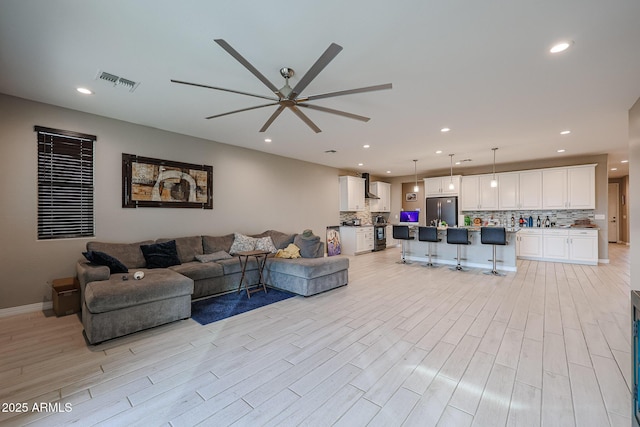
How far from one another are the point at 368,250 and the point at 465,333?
5833mm

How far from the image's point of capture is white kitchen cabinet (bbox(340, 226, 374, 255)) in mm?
8219

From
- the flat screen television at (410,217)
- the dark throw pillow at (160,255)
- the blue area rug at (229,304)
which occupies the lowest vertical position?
the blue area rug at (229,304)

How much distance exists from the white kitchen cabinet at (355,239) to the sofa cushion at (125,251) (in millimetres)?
5602

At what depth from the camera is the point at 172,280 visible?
319 cm

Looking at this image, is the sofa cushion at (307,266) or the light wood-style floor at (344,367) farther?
the sofa cushion at (307,266)

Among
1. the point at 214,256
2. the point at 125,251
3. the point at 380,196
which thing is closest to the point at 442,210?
the point at 380,196

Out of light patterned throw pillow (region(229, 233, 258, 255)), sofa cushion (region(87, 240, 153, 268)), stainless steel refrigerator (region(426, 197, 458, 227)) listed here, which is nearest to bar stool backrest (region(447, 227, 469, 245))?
stainless steel refrigerator (region(426, 197, 458, 227))

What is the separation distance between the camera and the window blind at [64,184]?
11.7 ft

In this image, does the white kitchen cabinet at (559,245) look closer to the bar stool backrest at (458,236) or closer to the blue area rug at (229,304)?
the bar stool backrest at (458,236)

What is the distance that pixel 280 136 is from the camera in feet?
16.5

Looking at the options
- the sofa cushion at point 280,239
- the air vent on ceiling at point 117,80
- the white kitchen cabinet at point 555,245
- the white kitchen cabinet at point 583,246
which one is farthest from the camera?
the white kitchen cabinet at point 555,245

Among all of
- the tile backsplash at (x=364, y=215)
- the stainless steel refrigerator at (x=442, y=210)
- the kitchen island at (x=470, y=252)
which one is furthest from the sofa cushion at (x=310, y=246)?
the stainless steel refrigerator at (x=442, y=210)

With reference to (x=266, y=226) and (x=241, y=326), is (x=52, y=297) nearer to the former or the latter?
(x=241, y=326)

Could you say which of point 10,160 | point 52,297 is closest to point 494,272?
point 52,297
